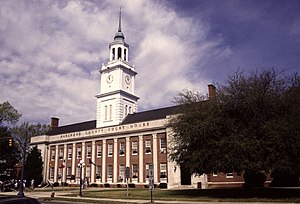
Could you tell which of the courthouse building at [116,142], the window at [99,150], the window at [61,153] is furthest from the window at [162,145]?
the window at [61,153]

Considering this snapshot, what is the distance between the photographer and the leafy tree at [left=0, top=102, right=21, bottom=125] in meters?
62.0

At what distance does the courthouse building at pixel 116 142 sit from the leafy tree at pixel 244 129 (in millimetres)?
18116

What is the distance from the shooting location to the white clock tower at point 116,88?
62938 millimetres

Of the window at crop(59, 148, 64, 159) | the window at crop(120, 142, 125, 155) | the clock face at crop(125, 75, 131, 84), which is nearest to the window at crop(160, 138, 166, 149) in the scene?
the window at crop(120, 142, 125, 155)

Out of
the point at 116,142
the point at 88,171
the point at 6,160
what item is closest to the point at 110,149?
the point at 116,142

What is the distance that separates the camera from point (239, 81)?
98.8 feet

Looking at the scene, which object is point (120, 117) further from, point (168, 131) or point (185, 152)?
point (185, 152)

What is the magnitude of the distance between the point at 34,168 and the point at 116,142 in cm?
1959

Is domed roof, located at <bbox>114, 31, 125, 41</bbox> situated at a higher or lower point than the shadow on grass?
higher

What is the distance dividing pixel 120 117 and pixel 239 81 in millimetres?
35141

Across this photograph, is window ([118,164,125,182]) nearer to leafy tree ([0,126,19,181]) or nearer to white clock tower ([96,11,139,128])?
white clock tower ([96,11,139,128])

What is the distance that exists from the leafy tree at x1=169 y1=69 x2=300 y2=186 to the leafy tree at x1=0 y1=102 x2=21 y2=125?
4242 centimetres

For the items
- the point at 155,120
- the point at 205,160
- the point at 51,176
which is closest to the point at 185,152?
the point at 205,160

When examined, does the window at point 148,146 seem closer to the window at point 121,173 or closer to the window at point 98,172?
the window at point 121,173
